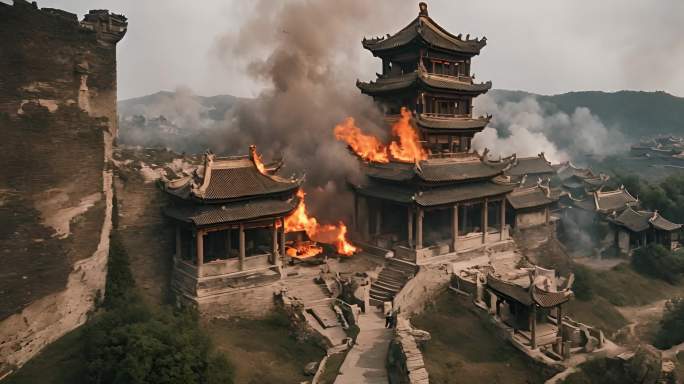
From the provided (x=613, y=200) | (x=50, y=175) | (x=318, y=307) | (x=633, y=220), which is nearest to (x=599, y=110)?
(x=613, y=200)

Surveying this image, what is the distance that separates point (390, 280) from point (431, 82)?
13078 mm

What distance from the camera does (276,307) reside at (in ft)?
83.5

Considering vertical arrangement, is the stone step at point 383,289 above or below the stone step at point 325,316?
above

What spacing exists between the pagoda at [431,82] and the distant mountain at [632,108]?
12294 cm

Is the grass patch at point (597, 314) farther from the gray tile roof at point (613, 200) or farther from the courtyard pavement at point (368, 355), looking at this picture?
the gray tile roof at point (613, 200)

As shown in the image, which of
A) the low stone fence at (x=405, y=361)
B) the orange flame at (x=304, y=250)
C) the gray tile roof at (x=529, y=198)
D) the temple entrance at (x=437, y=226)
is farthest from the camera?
the gray tile roof at (x=529, y=198)

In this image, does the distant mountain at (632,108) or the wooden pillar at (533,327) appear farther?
the distant mountain at (632,108)

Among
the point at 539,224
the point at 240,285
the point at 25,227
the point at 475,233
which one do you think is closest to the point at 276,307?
the point at 240,285

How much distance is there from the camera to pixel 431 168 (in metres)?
31.9

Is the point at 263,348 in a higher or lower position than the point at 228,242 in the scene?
lower

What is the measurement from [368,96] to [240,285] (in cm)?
2041

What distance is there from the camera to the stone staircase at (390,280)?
1071 inches

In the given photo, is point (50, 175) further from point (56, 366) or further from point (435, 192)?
point (435, 192)

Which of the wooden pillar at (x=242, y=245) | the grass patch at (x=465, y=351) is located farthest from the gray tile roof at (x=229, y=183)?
the grass patch at (x=465, y=351)
